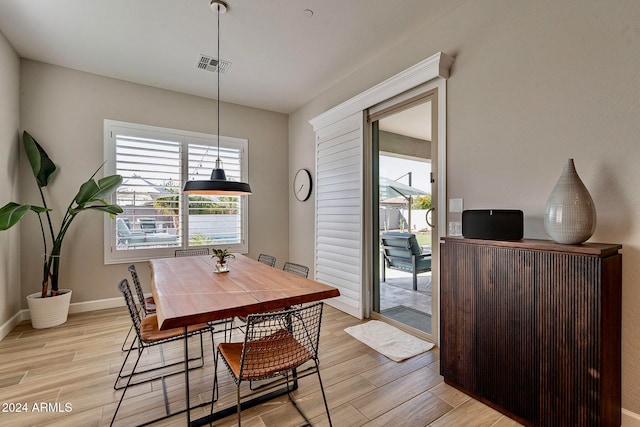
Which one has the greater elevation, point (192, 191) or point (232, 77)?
point (232, 77)

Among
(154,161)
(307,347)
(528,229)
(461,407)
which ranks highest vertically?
(154,161)

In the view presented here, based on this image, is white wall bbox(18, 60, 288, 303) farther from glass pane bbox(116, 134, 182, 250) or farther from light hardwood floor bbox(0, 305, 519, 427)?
light hardwood floor bbox(0, 305, 519, 427)

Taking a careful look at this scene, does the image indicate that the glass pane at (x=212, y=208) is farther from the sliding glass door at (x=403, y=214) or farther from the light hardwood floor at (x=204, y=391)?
the sliding glass door at (x=403, y=214)

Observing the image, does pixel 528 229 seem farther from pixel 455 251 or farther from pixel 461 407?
pixel 461 407

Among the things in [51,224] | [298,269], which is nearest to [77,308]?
[51,224]

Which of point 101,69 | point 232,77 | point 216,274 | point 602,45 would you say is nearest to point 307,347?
point 216,274

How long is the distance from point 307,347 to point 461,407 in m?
1.11

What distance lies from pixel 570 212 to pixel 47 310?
15.4 feet

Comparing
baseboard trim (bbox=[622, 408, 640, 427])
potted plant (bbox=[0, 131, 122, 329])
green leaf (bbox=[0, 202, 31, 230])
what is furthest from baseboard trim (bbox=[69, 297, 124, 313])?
baseboard trim (bbox=[622, 408, 640, 427])

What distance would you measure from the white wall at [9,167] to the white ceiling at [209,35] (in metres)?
0.27

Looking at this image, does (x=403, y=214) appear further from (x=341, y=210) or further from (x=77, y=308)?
(x=77, y=308)

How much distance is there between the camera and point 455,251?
2104mm

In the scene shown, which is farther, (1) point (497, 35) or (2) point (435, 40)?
(2) point (435, 40)

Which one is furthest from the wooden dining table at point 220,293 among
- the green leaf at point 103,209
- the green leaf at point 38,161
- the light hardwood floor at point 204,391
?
the green leaf at point 38,161
